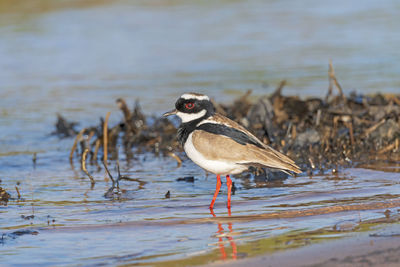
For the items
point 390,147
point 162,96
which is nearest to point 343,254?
point 390,147

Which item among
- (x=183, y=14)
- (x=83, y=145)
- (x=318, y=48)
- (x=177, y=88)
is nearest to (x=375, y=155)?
(x=83, y=145)

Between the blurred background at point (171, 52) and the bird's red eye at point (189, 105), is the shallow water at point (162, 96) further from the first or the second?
the bird's red eye at point (189, 105)

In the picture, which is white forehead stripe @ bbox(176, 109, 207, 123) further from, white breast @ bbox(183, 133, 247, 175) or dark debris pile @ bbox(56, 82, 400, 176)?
dark debris pile @ bbox(56, 82, 400, 176)

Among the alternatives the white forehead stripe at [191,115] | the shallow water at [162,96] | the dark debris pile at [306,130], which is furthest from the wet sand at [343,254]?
the dark debris pile at [306,130]

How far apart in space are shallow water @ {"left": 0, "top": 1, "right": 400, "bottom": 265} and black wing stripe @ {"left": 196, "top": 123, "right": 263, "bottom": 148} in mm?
604

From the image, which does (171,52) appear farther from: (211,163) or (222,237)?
(222,237)

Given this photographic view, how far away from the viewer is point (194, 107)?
6.86 m

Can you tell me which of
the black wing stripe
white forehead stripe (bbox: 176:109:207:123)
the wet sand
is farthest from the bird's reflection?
white forehead stripe (bbox: 176:109:207:123)

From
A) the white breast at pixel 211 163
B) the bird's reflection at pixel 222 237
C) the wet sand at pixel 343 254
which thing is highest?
the white breast at pixel 211 163

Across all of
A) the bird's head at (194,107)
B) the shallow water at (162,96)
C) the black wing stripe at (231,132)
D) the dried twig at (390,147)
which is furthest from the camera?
the dried twig at (390,147)

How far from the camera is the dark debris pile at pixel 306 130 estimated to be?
27.3ft

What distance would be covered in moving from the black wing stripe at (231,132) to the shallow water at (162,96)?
604 millimetres

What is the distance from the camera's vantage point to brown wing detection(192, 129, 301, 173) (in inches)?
251

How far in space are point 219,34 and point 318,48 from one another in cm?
286
